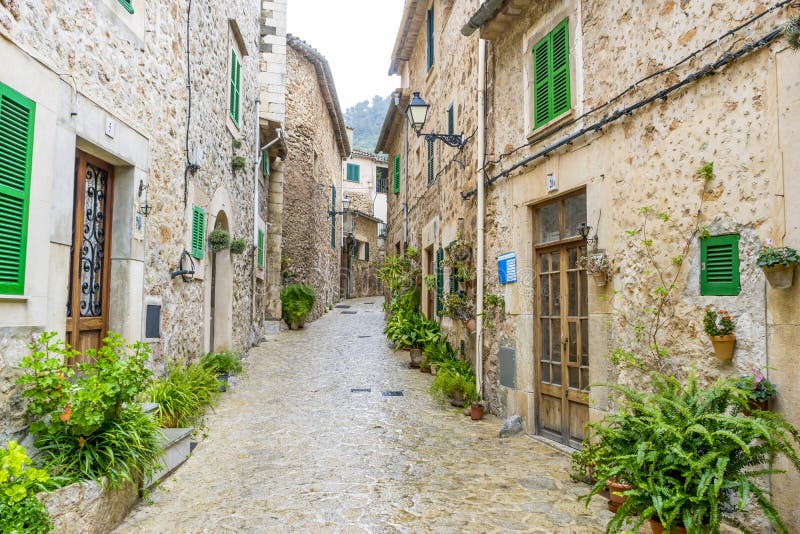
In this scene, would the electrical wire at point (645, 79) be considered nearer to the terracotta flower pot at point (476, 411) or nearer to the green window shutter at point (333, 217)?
A: the terracotta flower pot at point (476, 411)

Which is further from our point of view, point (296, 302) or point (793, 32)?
point (296, 302)

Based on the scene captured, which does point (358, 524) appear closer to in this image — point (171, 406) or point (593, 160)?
point (171, 406)

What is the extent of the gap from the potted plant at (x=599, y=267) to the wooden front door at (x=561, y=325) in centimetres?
39

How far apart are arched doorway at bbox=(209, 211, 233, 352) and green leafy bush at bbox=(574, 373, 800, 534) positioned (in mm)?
7348

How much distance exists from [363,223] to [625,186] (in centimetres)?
2386

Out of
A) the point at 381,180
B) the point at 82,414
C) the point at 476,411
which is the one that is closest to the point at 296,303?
the point at 476,411

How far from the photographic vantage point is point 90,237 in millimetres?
4707

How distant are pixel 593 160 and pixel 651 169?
767 mm

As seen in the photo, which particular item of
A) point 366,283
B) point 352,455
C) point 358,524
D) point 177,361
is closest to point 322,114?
point 366,283

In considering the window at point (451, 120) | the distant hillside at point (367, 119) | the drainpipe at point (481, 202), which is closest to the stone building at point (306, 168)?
the window at point (451, 120)

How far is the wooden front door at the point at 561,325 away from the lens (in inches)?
211

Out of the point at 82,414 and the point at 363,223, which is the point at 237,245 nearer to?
the point at 82,414

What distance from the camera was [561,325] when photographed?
5648 mm

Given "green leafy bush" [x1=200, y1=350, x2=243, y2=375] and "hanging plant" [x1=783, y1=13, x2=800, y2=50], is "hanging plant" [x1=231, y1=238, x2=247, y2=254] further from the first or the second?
"hanging plant" [x1=783, y1=13, x2=800, y2=50]
